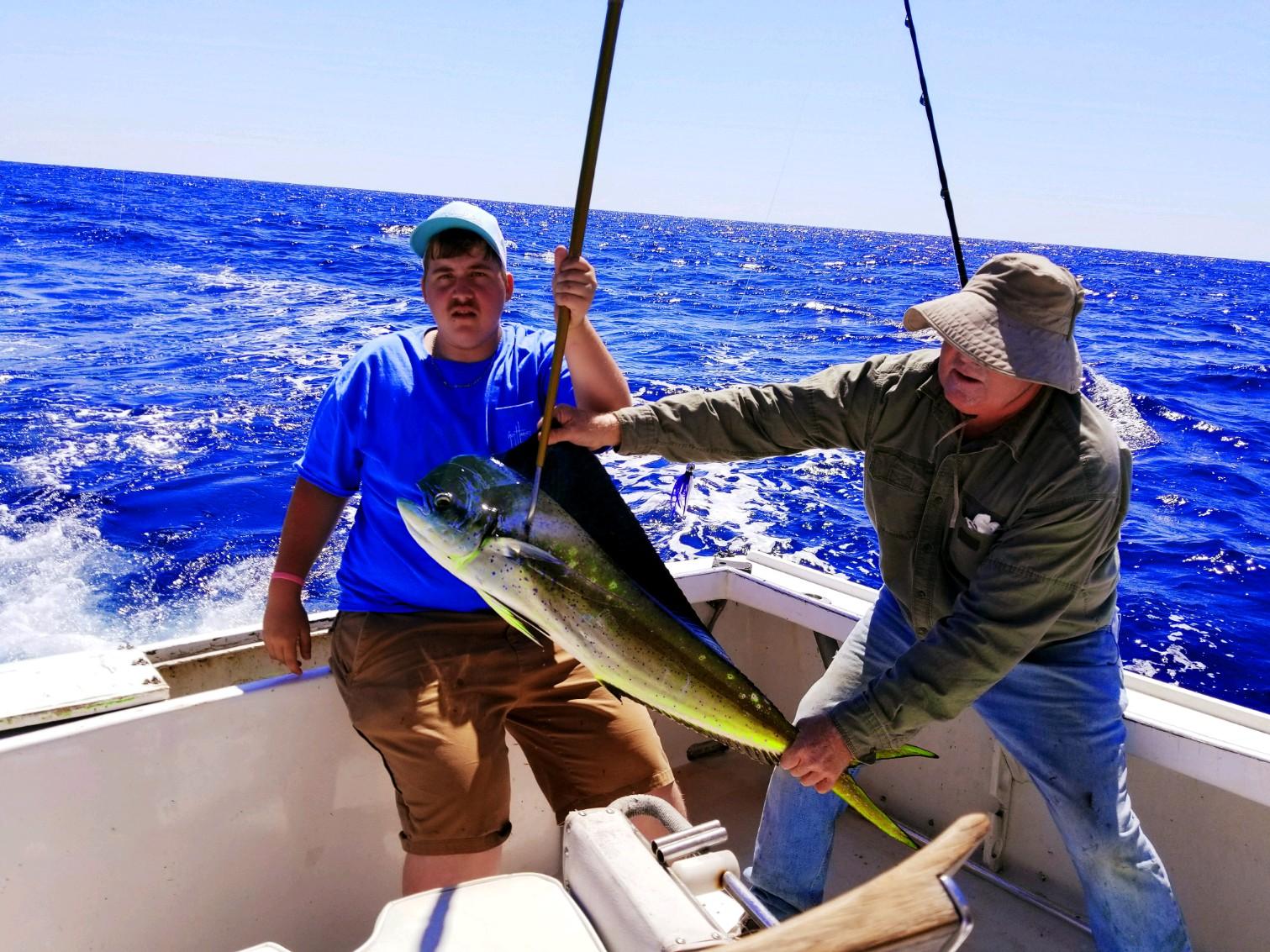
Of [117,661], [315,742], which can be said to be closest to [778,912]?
[315,742]

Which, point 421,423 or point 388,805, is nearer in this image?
point 421,423

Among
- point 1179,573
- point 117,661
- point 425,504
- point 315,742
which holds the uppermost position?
point 425,504

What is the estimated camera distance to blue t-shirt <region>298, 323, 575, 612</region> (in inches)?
93.5

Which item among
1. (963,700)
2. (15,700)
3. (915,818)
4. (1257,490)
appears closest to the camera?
(963,700)

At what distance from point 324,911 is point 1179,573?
6.55 m

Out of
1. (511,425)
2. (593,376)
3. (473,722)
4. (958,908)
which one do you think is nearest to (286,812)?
(473,722)

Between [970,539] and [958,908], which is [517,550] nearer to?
[970,539]

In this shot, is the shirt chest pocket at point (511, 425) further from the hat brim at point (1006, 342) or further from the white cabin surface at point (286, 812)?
the hat brim at point (1006, 342)

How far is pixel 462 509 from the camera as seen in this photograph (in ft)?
5.96

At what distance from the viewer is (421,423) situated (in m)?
2.38

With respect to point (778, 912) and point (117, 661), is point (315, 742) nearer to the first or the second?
point (117, 661)

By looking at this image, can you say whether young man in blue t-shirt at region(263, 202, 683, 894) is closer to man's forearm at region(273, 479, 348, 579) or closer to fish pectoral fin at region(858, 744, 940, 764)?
man's forearm at region(273, 479, 348, 579)

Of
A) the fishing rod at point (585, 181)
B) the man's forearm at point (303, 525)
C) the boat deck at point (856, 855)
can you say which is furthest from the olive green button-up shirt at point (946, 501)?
the man's forearm at point (303, 525)

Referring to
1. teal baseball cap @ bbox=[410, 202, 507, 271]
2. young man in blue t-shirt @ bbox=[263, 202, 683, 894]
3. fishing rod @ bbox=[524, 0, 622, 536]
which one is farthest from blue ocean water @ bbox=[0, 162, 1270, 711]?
fishing rod @ bbox=[524, 0, 622, 536]
